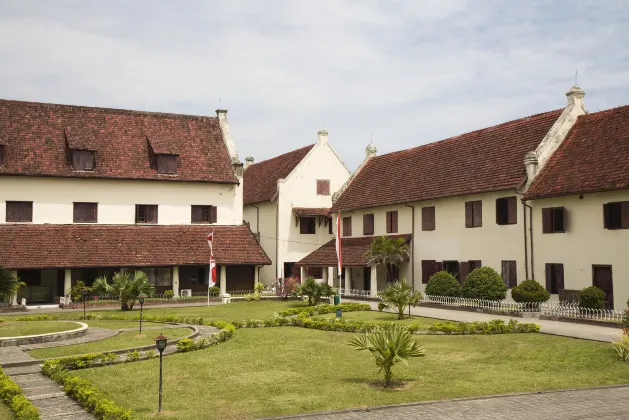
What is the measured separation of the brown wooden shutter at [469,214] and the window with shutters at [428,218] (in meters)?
2.83

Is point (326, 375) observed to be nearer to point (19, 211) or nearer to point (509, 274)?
point (509, 274)

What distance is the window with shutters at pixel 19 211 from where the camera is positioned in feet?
129

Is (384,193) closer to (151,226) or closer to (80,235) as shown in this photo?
(151,226)

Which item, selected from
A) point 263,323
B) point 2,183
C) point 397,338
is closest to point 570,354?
point 397,338

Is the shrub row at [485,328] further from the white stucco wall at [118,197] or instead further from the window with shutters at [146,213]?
the window with shutters at [146,213]

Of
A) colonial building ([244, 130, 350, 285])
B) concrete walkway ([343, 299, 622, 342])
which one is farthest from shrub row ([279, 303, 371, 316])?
colonial building ([244, 130, 350, 285])

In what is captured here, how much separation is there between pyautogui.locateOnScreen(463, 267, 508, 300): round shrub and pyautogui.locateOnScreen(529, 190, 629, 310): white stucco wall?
6.31 ft

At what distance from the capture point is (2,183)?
1544 inches

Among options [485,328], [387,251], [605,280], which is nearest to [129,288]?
[387,251]

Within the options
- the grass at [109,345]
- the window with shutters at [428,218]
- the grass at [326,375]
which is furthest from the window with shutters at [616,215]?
the grass at [109,345]

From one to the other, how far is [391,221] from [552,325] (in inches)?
726

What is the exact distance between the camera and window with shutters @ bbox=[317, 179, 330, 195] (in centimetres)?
5112

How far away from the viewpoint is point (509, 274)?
33625mm

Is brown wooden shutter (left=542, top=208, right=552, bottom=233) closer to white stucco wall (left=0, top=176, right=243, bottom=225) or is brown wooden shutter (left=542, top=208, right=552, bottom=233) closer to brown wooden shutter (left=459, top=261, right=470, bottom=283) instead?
brown wooden shutter (left=459, top=261, right=470, bottom=283)
